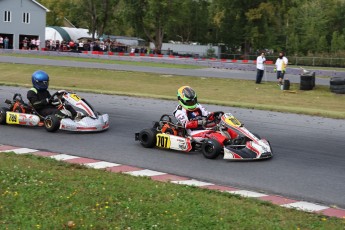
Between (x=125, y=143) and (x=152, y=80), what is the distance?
51.4 ft

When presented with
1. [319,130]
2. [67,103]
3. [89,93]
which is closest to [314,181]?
[319,130]

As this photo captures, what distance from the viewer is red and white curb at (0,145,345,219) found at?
5996mm

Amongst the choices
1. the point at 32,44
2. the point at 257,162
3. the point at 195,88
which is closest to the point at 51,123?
the point at 257,162

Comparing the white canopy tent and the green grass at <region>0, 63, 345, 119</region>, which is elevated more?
the white canopy tent

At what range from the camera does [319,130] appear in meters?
11.9

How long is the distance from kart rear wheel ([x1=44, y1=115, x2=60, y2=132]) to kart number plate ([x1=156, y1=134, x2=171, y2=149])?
2385 mm

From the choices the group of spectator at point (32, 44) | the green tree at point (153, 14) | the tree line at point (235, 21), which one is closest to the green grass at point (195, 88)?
the group of spectator at point (32, 44)

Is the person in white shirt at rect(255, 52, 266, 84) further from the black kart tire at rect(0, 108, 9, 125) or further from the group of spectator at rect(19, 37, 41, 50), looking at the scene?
the group of spectator at rect(19, 37, 41, 50)

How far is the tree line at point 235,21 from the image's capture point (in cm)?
6053

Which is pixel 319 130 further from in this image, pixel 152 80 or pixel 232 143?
pixel 152 80

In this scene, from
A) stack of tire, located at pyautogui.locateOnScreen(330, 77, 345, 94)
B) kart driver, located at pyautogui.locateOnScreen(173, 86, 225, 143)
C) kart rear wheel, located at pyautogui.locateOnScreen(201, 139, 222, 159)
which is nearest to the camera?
kart rear wheel, located at pyautogui.locateOnScreen(201, 139, 222, 159)

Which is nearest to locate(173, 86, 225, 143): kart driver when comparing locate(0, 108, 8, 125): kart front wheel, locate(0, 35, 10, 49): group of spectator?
locate(0, 108, 8, 125): kart front wheel

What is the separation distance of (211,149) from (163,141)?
1071 mm

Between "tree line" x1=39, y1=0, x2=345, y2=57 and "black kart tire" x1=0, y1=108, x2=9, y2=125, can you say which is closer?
"black kart tire" x1=0, y1=108, x2=9, y2=125
